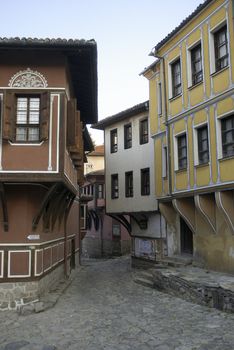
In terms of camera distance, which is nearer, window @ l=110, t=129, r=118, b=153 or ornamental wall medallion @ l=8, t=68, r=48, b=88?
ornamental wall medallion @ l=8, t=68, r=48, b=88

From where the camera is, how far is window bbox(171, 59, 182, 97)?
16844 millimetres

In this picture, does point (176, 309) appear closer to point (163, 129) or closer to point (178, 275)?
point (178, 275)

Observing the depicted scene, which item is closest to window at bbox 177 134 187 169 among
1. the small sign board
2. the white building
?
the white building

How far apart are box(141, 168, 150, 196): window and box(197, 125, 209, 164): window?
5919 millimetres

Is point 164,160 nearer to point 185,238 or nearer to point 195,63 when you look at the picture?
point 185,238

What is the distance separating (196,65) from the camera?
51.5 feet

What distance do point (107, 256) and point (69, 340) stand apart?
92.5 ft

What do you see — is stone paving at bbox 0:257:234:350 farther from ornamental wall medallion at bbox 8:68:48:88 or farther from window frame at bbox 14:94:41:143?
ornamental wall medallion at bbox 8:68:48:88

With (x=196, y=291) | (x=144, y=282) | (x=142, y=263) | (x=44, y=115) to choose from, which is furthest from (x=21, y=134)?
(x=142, y=263)

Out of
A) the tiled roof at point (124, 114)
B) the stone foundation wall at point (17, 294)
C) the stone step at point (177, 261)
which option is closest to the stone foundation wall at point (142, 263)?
the stone step at point (177, 261)

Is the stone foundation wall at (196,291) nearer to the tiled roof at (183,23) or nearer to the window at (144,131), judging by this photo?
the window at (144,131)

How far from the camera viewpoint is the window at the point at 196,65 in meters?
15.4

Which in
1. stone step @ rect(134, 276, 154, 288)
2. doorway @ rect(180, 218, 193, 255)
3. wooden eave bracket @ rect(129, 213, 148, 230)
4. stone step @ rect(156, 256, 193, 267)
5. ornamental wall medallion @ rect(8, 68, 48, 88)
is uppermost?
ornamental wall medallion @ rect(8, 68, 48, 88)

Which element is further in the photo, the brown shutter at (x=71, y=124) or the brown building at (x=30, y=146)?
the brown shutter at (x=71, y=124)
